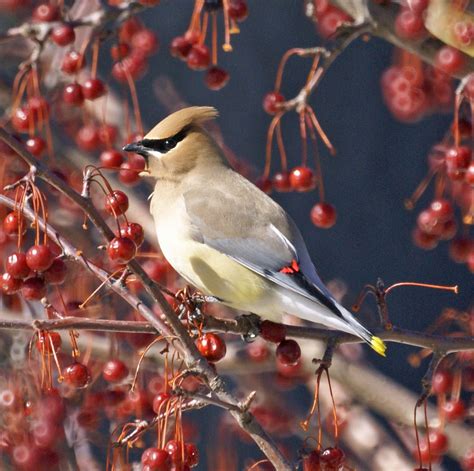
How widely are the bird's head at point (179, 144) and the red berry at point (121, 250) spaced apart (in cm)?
80

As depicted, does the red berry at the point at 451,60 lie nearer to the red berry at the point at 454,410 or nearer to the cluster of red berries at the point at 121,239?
the red berry at the point at 454,410

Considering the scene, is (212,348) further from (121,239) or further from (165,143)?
(165,143)

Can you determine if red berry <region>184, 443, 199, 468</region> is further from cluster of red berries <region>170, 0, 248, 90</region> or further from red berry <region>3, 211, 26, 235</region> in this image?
cluster of red berries <region>170, 0, 248, 90</region>

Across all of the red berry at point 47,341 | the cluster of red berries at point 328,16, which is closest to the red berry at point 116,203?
the red berry at point 47,341

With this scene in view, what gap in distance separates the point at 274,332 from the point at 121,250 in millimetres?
579

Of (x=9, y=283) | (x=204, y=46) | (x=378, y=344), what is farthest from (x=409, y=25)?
(x=9, y=283)

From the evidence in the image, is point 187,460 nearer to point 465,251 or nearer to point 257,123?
point 465,251

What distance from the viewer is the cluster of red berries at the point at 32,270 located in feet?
5.59

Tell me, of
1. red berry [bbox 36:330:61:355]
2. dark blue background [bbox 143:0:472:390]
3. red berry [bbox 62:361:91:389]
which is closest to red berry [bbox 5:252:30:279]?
red berry [bbox 36:330:61:355]

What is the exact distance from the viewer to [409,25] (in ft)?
7.45

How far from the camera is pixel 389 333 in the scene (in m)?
2.02

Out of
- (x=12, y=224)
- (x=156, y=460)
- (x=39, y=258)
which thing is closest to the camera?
(x=156, y=460)

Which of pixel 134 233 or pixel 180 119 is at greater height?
pixel 134 233

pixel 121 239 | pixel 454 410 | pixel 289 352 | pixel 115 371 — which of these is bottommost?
pixel 454 410
